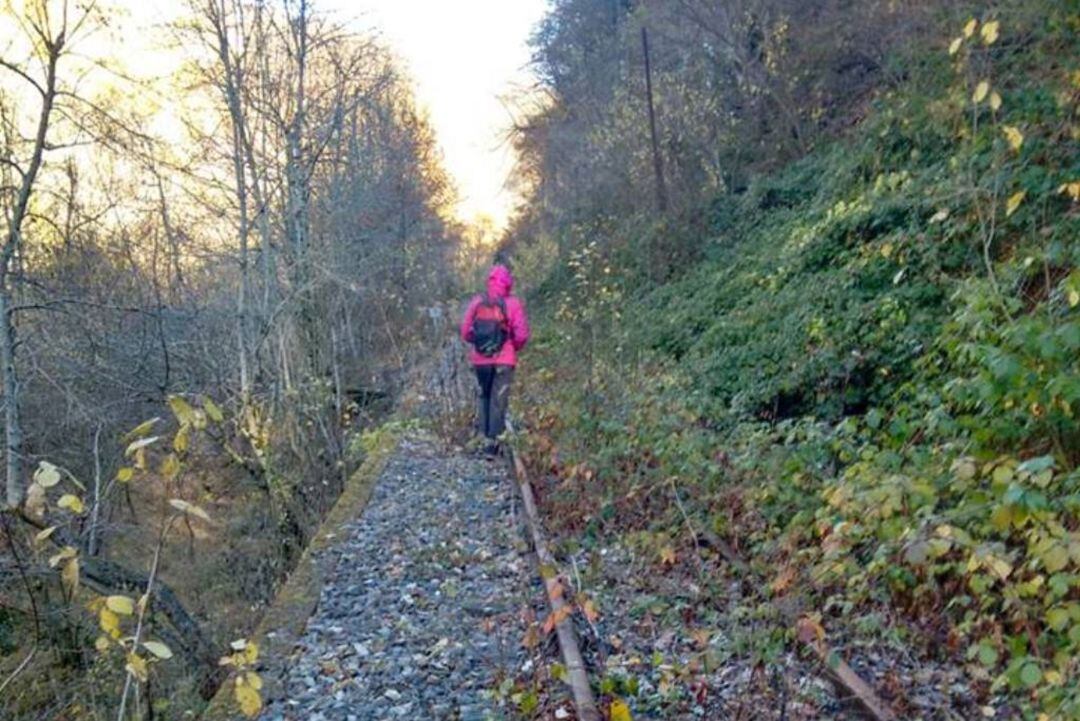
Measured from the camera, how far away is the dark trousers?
419 inches

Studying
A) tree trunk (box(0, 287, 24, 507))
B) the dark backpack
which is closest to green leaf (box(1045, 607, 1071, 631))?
the dark backpack

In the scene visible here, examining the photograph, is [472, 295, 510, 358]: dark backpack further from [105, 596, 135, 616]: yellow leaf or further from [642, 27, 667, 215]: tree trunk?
[642, 27, 667, 215]: tree trunk

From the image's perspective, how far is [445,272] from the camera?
3516 centimetres

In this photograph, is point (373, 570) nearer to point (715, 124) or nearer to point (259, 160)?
point (259, 160)

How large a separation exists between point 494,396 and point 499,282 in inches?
62.0

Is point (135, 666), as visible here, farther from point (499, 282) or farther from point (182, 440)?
point (499, 282)

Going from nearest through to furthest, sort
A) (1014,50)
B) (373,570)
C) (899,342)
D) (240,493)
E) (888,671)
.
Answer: (888,671), (373,570), (899,342), (1014,50), (240,493)

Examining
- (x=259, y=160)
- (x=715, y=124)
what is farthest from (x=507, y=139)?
(x=259, y=160)

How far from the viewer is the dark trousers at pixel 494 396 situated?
34.9ft

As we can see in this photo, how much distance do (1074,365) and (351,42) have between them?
15.8m

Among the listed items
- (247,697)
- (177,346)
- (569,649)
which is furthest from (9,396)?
(247,697)

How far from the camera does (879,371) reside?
8.85 metres

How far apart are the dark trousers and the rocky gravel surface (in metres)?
1.95

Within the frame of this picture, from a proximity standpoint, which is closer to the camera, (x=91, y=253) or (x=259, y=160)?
(x=91, y=253)
